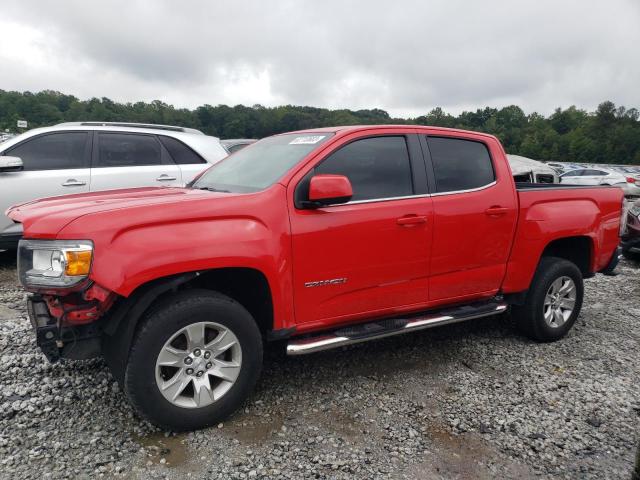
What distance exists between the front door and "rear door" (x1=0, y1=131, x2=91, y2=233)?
3.98 m

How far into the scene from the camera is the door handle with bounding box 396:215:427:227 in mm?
3395

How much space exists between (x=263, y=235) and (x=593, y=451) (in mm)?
2307

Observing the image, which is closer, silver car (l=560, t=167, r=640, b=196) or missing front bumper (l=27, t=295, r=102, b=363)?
missing front bumper (l=27, t=295, r=102, b=363)

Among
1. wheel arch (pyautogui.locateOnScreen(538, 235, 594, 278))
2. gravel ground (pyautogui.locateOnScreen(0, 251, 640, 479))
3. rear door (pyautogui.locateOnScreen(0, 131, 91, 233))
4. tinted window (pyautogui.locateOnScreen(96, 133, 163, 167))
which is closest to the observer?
gravel ground (pyautogui.locateOnScreen(0, 251, 640, 479))

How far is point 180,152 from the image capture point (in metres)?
6.57

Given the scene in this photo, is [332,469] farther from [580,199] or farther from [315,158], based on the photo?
[580,199]

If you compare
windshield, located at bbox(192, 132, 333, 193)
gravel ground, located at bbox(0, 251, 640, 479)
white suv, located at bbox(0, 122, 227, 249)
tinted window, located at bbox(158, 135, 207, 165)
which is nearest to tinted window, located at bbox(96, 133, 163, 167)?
white suv, located at bbox(0, 122, 227, 249)

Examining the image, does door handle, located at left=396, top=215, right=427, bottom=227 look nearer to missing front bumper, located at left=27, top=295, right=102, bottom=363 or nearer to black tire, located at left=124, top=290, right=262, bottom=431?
black tire, located at left=124, top=290, right=262, bottom=431

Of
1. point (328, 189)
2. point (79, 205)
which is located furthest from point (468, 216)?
point (79, 205)

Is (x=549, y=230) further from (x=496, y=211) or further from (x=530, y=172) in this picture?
(x=530, y=172)

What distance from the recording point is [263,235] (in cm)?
291

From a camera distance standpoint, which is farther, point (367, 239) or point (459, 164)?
point (459, 164)

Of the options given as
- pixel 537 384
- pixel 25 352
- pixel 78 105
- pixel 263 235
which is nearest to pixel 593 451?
pixel 537 384

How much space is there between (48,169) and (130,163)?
37.0 inches
